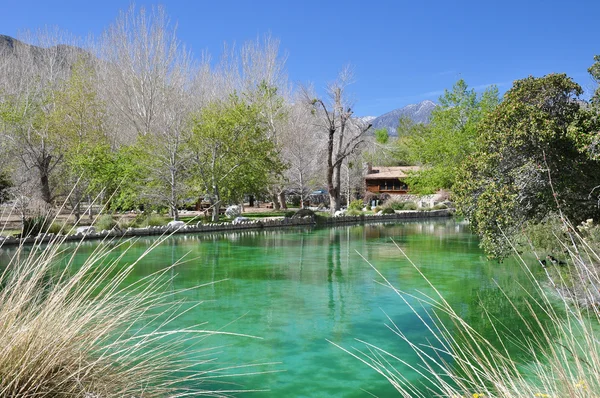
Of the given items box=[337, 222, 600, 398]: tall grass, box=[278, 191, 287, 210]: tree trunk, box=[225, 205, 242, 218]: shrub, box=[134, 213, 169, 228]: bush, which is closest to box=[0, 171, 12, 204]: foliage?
box=[134, 213, 169, 228]: bush

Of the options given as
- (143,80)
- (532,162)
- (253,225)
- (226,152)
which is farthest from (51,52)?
(532,162)

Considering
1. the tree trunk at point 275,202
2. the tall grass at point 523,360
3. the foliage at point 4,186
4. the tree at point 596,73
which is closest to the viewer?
the tall grass at point 523,360

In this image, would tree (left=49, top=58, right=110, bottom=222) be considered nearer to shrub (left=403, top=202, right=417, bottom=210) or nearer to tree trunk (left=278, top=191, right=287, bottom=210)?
tree trunk (left=278, top=191, right=287, bottom=210)

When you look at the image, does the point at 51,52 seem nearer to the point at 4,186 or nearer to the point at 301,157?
the point at 301,157

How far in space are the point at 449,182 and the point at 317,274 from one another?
44.5 feet

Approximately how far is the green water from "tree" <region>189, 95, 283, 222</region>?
16.1ft

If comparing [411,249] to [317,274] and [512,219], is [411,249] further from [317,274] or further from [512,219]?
[512,219]

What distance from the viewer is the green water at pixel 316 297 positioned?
15.6 feet

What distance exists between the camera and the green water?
4.77 metres

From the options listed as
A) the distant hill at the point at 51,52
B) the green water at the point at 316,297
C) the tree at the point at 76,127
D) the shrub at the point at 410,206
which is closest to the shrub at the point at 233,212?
the tree at the point at 76,127

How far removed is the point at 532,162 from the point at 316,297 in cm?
364

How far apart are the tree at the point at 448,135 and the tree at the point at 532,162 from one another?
1298 centimetres

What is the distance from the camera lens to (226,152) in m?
19.9

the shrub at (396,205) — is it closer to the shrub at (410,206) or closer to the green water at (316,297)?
the shrub at (410,206)
